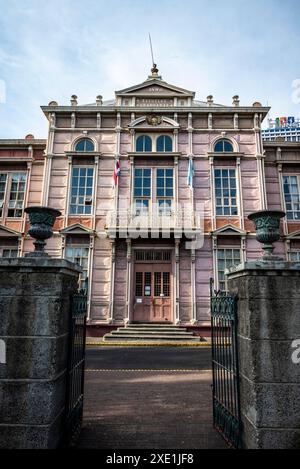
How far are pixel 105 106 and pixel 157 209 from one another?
241 inches

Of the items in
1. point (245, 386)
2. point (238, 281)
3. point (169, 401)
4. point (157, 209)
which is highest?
point (157, 209)

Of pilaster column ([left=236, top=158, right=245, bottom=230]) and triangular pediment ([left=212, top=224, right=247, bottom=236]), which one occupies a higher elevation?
pilaster column ([left=236, top=158, right=245, bottom=230])

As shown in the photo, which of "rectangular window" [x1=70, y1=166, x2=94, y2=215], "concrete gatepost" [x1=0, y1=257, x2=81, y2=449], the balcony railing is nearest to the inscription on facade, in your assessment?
"rectangular window" [x1=70, y1=166, x2=94, y2=215]

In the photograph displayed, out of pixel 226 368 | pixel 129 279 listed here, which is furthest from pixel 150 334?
pixel 226 368

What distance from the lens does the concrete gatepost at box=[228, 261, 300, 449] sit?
9.59 feet

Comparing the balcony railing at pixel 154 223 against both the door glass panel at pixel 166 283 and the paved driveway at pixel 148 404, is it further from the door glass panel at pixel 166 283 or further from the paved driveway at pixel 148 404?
the paved driveway at pixel 148 404

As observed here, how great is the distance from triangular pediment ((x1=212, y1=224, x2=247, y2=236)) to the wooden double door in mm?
2792

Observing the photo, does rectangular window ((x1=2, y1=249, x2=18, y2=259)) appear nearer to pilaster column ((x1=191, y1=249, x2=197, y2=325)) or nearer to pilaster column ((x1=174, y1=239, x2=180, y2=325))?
pilaster column ((x1=174, y1=239, x2=180, y2=325))

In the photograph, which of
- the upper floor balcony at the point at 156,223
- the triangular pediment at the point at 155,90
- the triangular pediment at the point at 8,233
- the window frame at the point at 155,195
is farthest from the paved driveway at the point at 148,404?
the triangular pediment at the point at 155,90

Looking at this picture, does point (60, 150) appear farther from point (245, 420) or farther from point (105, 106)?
point (245, 420)

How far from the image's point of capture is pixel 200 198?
14203 millimetres

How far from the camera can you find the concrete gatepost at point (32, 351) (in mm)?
3004

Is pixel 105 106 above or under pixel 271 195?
above
